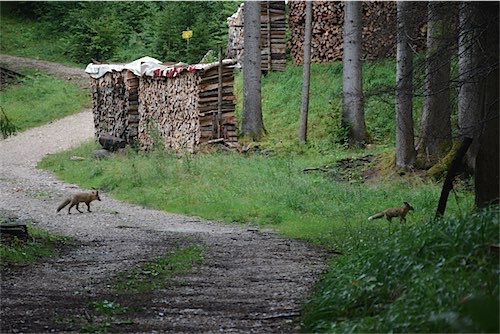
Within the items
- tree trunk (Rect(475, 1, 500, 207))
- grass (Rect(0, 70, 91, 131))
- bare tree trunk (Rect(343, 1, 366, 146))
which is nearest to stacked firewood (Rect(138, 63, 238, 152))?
bare tree trunk (Rect(343, 1, 366, 146))

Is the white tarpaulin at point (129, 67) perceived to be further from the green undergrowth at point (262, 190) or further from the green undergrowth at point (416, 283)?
the green undergrowth at point (416, 283)

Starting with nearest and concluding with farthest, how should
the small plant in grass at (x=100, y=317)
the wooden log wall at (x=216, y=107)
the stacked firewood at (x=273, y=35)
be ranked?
the small plant in grass at (x=100, y=317) → the wooden log wall at (x=216, y=107) → the stacked firewood at (x=273, y=35)

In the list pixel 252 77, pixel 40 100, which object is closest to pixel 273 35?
pixel 252 77

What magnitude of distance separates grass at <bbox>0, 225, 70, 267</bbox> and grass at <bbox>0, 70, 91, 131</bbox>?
1910cm

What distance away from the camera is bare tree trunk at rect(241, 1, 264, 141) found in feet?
74.4

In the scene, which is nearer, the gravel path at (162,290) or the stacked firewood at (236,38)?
the gravel path at (162,290)

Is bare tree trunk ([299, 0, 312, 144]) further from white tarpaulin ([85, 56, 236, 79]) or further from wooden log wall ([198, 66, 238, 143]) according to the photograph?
white tarpaulin ([85, 56, 236, 79])

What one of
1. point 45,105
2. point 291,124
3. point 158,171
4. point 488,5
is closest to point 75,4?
point 45,105

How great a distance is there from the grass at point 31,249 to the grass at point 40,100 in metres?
19.1

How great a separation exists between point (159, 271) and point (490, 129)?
366cm

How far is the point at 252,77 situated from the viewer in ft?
74.7

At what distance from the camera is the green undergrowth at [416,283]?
4.80m

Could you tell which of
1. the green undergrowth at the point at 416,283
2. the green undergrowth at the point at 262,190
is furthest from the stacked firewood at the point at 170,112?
the green undergrowth at the point at 416,283

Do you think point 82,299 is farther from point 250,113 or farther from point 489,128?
point 250,113
